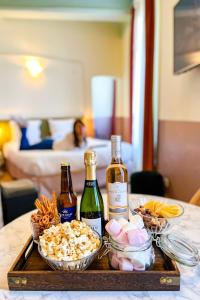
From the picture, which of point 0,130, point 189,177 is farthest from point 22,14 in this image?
point 189,177

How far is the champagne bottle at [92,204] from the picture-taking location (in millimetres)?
783

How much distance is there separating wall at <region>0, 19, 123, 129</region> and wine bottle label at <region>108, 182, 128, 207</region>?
4190 millimetres

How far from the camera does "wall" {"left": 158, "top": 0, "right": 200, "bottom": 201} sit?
225 cm

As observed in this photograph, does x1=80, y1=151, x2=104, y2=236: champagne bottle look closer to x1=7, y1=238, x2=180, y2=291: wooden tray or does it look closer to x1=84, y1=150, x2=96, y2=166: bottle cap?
x1=84, y1=150, x2=96, y2=166: bottle cap

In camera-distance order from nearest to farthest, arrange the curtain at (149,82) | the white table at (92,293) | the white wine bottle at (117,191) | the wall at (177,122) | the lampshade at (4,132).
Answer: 1. the white table at (92,293)
2. the white wine bottle at (117,191)
3. the wall at (177,122)
4. the curtain at (149,82)
5. the lampshade at (4,132)

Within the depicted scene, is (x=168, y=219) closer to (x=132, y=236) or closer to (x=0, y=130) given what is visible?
(x=132, y=236)

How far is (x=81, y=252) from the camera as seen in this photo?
629 mm

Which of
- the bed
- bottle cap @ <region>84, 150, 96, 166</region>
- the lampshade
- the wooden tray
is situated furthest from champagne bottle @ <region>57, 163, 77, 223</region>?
the lampshade

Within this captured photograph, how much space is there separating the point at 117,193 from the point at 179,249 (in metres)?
A: 0.25

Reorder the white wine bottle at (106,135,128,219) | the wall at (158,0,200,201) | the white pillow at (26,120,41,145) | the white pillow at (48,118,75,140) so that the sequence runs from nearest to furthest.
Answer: the white wine bottle at (106,135,128,219)
the wall at (158,0,200,201)
the white pillow at (26,120,41,145)
the white pillow at (48,118,75,140)

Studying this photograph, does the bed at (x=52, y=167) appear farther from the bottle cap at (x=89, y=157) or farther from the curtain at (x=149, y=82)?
the bottle cap at (x=89, y=157)

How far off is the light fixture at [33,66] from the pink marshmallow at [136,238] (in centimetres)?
458

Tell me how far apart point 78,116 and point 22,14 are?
201cm

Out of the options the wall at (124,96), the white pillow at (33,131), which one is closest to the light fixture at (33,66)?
the white pillow at (33,131)
